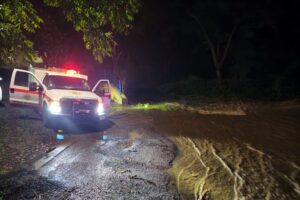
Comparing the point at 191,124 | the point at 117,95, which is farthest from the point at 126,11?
the point at 117,95

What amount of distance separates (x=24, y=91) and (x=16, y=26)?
7708 millimetres

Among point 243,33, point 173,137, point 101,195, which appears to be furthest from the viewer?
point 243,33

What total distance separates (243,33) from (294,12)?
4653 millimetres

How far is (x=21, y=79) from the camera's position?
13281 millimetres

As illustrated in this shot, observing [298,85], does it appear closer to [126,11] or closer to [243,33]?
[243,33]

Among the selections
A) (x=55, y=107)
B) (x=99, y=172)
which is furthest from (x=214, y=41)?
(x=99, y=172)

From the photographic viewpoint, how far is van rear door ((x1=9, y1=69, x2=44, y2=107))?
40.8 ft

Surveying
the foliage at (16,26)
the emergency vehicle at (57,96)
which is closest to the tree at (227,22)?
the emergency vehicle at (57,96)

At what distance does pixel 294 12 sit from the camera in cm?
2817

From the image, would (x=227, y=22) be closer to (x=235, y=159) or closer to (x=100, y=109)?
(x=100, y=109)

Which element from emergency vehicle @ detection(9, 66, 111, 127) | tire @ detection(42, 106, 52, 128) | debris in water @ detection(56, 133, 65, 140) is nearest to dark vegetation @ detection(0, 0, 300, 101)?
emergency vehicle @ detection(9, 66, 111, 127)

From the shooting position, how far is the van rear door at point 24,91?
12.4 metres

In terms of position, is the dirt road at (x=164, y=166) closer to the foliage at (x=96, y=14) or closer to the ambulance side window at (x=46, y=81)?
the ambulance side window at (x=46, y=81)

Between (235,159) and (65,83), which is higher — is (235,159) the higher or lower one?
the lower one
